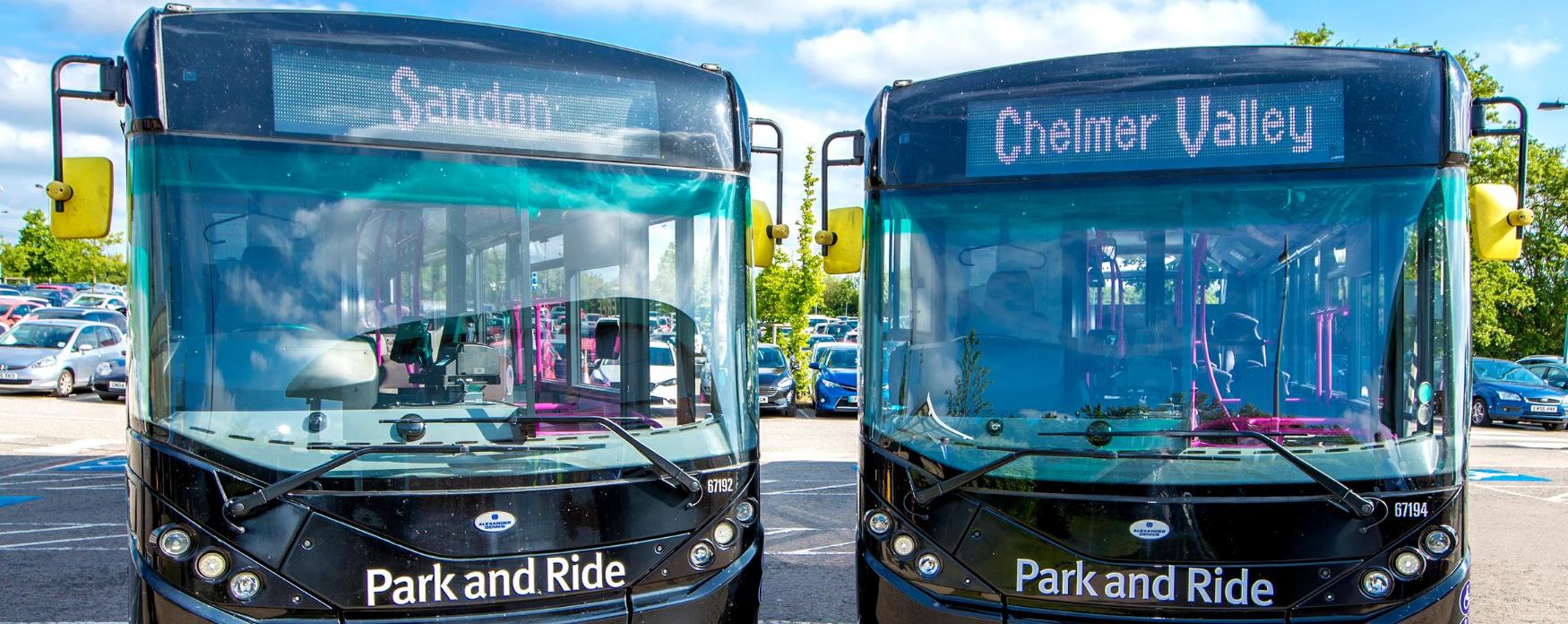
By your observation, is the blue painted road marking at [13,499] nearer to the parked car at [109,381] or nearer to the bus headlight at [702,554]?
the bus headlight at [702,554]

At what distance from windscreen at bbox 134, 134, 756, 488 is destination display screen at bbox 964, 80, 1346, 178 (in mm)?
1085

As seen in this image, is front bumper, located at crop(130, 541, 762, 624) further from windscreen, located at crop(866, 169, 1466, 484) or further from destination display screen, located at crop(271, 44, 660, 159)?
destination display screen, located at crop(271, 44, 660, 159)

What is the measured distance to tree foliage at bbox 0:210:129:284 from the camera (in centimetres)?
6369

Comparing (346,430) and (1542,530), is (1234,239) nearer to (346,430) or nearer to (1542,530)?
(346,430)

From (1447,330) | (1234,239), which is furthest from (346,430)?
(1447,330)

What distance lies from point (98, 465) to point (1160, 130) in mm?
11189

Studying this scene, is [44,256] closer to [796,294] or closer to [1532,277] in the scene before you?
[796,294]

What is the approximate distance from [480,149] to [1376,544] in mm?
3498

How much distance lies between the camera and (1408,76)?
3.89 m

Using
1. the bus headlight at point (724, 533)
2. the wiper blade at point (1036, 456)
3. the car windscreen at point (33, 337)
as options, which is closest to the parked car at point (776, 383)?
the car windscreen at point (33, 337)

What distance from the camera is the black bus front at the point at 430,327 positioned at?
360cm

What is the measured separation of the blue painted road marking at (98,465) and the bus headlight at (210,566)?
851 cm

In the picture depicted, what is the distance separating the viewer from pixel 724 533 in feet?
14.0

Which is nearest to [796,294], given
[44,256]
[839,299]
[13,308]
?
[13,308]
